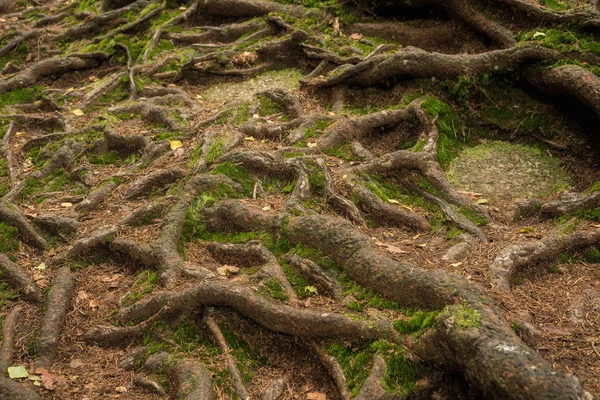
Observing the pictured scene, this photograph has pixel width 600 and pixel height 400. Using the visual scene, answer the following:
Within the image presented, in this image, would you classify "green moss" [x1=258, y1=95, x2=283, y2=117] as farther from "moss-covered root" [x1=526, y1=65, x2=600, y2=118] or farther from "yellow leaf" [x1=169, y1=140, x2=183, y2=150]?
"moss-covered root" [x1=526, y1=65, x2=600, y2=118]

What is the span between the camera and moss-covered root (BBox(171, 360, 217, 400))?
468 centimetres

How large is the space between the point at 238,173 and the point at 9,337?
2828 mm

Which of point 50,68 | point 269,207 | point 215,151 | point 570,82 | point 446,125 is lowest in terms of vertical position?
point 50,68

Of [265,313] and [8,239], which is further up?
[265,313]

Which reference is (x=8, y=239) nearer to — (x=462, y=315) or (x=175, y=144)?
(x=175, y=144)


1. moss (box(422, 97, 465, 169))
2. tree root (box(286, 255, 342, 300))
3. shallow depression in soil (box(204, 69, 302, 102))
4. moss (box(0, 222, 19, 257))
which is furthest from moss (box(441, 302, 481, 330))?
shallow depression in soil (box(204, 69, 302, 102))

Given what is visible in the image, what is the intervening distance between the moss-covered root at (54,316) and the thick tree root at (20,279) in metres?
0.16

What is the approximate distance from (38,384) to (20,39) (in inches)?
330

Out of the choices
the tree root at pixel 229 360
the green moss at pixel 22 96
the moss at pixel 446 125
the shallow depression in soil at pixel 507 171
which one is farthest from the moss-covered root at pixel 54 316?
the green moss at pixel 22 96

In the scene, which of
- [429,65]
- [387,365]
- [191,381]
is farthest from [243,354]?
[429,65]

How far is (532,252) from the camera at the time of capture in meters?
5.57

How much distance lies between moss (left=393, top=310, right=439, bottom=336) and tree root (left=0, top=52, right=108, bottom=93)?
8.00 meters

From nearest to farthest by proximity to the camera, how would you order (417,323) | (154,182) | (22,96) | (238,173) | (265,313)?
(417,323)
(265,313)
(238,173)
(154,182)
(22,96)

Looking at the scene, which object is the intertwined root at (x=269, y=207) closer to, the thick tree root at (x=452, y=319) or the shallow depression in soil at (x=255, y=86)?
the thick tree root at (x=452, y=319)
